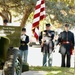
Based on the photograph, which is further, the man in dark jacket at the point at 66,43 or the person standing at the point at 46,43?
the person standing at the point at 46,43

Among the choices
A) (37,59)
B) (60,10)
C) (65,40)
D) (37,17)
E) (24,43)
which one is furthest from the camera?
(37,59)

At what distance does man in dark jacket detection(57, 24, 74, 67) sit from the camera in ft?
32.9

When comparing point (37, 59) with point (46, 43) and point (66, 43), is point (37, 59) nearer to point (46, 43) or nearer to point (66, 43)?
point (46, 43)

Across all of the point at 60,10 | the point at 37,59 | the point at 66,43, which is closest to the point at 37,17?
the point at 66,43

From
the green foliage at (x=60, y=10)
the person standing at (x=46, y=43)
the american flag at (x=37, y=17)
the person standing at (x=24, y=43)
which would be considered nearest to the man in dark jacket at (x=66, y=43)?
the person standing at (x=46, y=43)

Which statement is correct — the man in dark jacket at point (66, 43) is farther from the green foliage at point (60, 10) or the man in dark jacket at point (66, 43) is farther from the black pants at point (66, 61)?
the green foliage at point (60, 10)

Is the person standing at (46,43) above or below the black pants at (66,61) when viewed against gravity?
above

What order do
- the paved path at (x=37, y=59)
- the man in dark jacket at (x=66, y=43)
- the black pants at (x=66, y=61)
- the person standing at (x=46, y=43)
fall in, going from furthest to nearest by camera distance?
the paved path at (x=37, y=59), the black pants at (x=66, y=61), the person standing at (x=46, y=43), the man in dark jacket at (x=66, y=43)

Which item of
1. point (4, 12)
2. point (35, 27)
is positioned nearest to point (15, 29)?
point (35, 27)

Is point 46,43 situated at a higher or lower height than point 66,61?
higher

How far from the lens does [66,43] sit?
10203 mm

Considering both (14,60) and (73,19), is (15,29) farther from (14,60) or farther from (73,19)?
(73,19)

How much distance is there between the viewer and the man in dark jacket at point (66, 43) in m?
10.0

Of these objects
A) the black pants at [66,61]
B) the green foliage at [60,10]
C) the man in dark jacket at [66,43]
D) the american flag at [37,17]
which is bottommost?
the black pants at [66,61]
